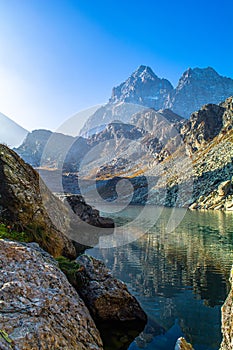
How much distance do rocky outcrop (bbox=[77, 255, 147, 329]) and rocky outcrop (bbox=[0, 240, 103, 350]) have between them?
2859mm

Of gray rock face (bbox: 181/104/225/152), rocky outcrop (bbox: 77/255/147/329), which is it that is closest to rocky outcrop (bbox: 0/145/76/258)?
rocky outcrop (bbox: 77/255/147/329)

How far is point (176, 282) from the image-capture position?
2089 cm

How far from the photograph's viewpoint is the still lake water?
43.5 ft

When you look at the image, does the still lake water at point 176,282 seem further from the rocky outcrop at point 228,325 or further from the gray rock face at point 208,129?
the gray rock face at point 208,129

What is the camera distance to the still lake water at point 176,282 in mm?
13261

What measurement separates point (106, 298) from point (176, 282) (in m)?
9.24

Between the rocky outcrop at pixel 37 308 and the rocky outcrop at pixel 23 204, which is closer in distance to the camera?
the rocky outcrop at pixel 37 308

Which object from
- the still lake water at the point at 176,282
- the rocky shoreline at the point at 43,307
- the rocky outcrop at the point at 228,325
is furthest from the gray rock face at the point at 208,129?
the rocky outcrop at the point at 228,325

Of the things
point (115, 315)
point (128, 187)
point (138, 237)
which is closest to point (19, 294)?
point (115, 315)

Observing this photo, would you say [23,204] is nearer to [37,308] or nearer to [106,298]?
[106,298]

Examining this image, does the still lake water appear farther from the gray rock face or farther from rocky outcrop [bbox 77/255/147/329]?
the gray rock face

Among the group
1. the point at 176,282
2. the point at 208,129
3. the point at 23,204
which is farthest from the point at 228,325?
the point at 208,129

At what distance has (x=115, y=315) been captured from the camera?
45.6 feet

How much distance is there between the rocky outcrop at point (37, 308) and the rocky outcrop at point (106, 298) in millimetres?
2859
